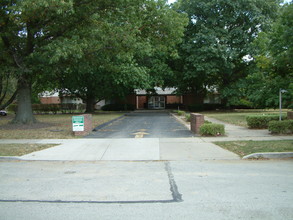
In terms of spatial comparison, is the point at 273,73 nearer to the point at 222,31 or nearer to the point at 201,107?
the point at 222,31

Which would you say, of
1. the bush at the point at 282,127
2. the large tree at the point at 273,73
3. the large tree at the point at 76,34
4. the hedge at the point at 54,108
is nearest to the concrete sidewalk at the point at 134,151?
the bush at the point at 282,127

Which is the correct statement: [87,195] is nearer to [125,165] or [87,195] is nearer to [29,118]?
[125,165]

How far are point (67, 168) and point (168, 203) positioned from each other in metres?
3.71

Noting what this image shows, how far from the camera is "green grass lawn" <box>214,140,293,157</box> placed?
884 cm

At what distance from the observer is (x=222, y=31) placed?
30234mm

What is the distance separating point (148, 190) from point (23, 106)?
14530 millimetres

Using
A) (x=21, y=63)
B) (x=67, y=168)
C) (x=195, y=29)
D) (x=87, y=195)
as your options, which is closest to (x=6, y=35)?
(x=21, y=63)

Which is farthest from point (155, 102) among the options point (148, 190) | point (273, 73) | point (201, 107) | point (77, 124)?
point (148, 190)

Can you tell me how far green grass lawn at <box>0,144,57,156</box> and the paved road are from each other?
1.22 m

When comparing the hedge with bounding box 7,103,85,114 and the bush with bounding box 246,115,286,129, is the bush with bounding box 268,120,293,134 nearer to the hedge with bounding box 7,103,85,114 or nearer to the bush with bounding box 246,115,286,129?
the bush with bounding box 246,115,286,129

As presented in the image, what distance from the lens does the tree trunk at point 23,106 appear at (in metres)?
17.3

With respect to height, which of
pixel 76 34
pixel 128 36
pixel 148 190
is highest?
pixel 76 34

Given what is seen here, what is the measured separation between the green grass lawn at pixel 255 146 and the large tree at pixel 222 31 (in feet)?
67.0

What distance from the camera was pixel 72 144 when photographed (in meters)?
10.9
